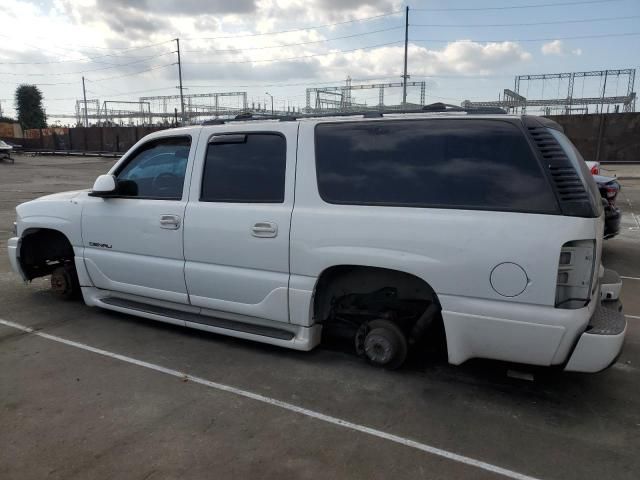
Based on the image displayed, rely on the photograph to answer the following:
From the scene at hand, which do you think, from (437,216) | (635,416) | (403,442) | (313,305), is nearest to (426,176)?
(437,216)

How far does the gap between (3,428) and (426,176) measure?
3.13 meters

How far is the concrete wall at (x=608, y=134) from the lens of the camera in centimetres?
2792

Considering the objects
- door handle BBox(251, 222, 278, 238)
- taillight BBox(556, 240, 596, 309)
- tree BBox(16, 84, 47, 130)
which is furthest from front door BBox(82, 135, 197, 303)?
tree BBox(16, 84, 47, 130)

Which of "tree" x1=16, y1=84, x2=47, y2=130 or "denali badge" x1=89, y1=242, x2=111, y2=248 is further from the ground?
"tree" x1=16, y1=84, x2=47, y2=130

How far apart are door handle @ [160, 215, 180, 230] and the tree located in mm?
87208

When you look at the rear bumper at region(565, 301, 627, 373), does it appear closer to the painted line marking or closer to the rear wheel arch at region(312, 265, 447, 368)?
the painted line marking

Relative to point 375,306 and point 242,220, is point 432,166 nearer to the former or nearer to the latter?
point 375,306

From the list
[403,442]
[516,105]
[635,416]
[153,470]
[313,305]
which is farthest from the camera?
[516,105]

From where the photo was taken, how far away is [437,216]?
3.30 meters

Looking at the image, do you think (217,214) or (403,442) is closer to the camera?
(403,442)

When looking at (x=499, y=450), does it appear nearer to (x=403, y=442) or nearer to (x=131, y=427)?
(x=403, y=442)

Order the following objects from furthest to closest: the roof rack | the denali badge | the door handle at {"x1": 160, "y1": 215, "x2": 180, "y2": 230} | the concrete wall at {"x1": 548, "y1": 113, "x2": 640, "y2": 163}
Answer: the concrete wall at {"x1": 548, "y1": 113, "x2": 640, "y2": 163}, the denali badge, the door handle at {"x1": 160, "y1": 215, "x2": 180, "y2": 230}, the roof rack

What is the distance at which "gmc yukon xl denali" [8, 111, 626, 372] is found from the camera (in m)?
3.06

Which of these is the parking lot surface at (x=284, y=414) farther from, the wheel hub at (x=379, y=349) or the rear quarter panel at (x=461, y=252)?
the rear quarter panel at (x=461, y=252)
